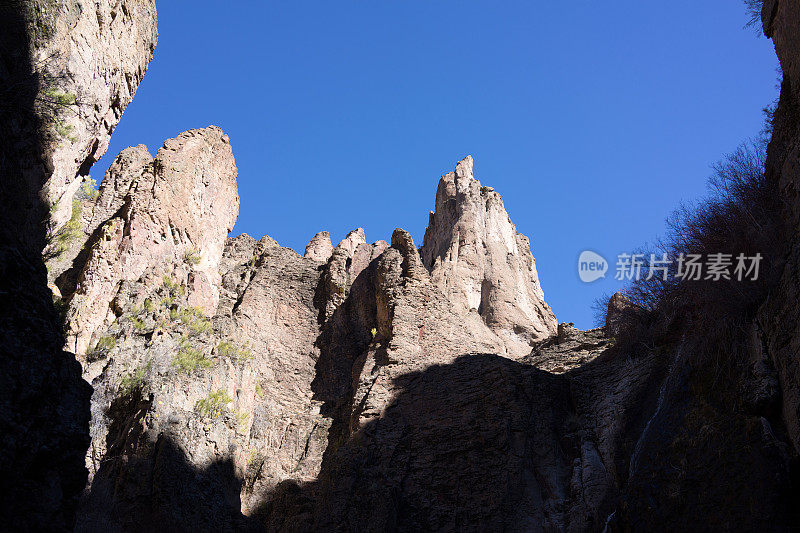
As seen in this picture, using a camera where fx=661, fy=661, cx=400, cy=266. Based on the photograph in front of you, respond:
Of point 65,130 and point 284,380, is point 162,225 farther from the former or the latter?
point 65,130

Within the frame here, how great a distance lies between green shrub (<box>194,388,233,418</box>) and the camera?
18417mm

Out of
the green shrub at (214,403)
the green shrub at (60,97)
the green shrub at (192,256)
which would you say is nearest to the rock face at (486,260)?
the green shrub at (192,256)

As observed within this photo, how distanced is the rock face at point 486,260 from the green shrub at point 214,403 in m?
18.3

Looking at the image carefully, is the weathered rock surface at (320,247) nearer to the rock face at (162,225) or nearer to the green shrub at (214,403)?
the rock face at (162,225)

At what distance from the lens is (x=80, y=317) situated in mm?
18953

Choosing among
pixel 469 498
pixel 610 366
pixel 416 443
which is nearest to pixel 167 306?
pixel 416 443

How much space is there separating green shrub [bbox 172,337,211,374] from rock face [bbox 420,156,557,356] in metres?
18.4

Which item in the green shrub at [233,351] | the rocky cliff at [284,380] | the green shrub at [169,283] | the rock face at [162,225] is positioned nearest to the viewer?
the rocky cliff at [284,380]

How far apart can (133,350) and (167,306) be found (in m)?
2.32

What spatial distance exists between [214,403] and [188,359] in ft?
4.85

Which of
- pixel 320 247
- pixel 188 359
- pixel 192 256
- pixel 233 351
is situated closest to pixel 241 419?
pixel 233 351

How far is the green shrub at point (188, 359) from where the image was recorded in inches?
739

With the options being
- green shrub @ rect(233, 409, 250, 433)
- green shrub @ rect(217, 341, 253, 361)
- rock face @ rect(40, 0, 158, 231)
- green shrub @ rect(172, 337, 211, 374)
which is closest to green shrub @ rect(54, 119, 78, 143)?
rock face @ rect(40, 0, 158, 231)

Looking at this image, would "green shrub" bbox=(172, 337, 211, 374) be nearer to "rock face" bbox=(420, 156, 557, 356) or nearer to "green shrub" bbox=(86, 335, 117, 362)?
"green shrub" bbox=(86, 335, 117, 362)
